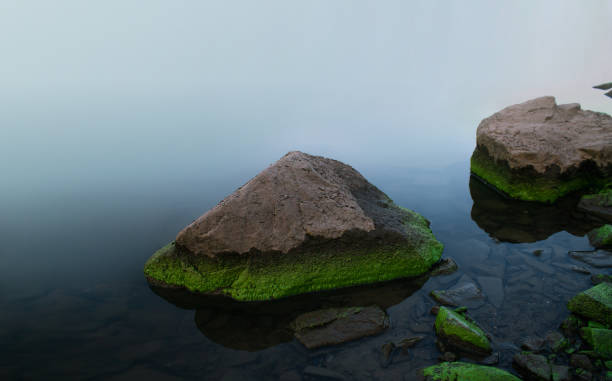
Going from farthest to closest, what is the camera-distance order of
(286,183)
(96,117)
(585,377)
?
(96,117), (286,183), (585,377)

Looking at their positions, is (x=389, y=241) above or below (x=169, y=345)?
above

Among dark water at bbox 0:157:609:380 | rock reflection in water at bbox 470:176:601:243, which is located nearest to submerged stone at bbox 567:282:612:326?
dark water at bbox 0:157:609:380

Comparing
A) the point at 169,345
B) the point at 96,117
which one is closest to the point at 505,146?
the point at 169,345

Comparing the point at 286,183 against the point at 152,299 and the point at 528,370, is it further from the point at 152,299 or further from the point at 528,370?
the point at 528,370

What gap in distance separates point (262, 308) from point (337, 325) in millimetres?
1402

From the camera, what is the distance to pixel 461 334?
5078mm

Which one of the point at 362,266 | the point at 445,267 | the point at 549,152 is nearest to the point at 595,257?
the point at 445,267

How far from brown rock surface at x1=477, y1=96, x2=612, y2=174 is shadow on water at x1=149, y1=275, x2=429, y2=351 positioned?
601 centimetres

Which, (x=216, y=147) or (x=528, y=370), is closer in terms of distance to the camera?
(x=528, y=370)

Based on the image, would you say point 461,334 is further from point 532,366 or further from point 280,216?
point 280,216

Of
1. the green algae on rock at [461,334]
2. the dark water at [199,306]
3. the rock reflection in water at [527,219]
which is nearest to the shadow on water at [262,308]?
the dark water at [199,306]

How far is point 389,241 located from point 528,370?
3.08m

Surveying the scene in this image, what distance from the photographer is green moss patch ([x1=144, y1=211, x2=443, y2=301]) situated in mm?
6434

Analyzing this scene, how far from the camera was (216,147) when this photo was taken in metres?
18.3
